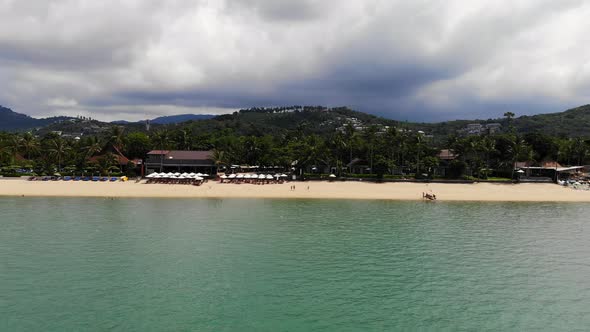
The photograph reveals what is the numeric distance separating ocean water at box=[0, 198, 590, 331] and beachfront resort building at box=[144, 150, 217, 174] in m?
33.6

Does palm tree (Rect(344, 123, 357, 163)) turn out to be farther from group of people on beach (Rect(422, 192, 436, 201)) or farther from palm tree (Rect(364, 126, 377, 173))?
group of people on beach (Rect(422, 192, 436, 201))

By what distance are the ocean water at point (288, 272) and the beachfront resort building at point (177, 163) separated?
33.6m

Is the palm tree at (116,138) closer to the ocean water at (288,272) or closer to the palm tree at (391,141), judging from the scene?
the ocean water at (288,272)

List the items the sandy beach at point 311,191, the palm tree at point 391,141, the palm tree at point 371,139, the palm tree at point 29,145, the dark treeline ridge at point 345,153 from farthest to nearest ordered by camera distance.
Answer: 1. the palm tree at point 29,145
2. the palm tree at point 371,139
3. the palm tree at point 391,141
4. the dark treeline ridge at point 345,153
5. the sandy beach at point 311,191

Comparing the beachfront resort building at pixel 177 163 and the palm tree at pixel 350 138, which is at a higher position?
the palm tree at pixel 350 138

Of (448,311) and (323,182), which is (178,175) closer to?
(323,182)

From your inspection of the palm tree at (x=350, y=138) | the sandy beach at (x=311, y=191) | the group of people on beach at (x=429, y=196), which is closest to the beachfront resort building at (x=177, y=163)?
the sandy beach at (x=311, y=191)

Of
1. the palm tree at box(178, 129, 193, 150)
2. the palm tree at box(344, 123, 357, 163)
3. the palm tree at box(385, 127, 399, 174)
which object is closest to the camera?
the palm tree at box(385, 127, 399, 174)

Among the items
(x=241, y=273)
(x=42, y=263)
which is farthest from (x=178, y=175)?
(x=241, y=273)

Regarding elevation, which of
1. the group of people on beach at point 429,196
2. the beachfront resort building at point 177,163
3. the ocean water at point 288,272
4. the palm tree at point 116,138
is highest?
the palm tree at point 116,138

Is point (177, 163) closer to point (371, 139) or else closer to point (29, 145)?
point (29, 145)

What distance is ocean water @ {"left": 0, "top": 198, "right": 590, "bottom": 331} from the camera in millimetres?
16578

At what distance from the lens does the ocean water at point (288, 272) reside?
653 inches

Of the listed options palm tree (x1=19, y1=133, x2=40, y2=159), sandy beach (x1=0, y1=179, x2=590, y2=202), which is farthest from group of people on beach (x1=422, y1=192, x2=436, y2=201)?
palm tree (x1=19, y1=133, x2=40, y2=159)
